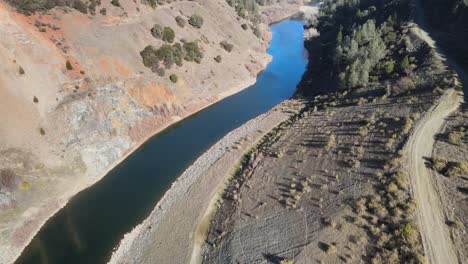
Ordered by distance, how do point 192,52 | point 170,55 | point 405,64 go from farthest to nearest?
1. point 192,52
2. point 170,55
3. point 405,64

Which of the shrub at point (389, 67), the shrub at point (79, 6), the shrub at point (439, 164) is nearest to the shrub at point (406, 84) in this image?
the shrub at point (389, 67)

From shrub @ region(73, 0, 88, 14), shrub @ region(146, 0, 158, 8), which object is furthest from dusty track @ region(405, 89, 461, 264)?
shrub @ region(146, 0, 158, 8)

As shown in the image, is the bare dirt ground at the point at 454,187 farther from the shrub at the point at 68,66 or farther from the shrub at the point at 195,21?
the shrub at the point at 195,21

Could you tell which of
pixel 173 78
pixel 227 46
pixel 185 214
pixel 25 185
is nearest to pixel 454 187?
pixel 185 214

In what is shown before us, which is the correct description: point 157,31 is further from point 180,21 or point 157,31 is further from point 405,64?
point 405,64

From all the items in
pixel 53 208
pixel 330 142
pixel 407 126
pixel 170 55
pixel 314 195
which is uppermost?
A: pixel 407 126

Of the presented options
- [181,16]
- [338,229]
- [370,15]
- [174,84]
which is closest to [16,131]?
[174,84]

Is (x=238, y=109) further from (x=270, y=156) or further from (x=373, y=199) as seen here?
(x=373, y=199)
